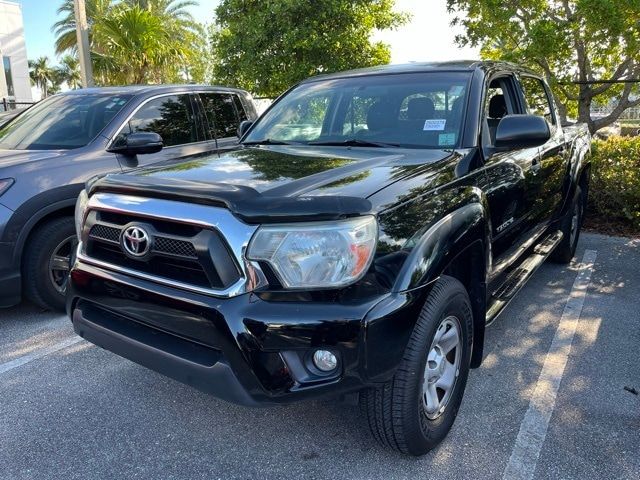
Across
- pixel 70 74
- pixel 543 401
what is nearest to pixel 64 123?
pixel 543 401

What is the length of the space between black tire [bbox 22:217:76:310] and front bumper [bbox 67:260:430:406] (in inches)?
89.2

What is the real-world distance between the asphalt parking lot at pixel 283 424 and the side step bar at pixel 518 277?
467 millimetres

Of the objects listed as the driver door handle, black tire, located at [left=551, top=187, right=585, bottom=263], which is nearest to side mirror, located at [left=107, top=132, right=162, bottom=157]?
the driver door handle

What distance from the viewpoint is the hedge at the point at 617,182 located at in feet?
22.2

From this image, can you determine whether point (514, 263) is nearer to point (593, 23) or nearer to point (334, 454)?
point (334, 454)

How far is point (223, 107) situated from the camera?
575 centimetres

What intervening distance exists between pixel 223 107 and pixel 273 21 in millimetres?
4901

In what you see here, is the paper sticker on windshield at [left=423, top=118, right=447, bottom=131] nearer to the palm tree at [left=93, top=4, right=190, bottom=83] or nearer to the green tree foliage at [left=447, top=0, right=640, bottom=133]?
the green tree foliage at [left=447, top=0, right=640, bottom=133]

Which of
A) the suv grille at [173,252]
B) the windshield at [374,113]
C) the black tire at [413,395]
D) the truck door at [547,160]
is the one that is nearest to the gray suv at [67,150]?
the windshield at [374,113]

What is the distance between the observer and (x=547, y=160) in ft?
13.3

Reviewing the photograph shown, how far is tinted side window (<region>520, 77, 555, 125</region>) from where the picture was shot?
4.16 meters

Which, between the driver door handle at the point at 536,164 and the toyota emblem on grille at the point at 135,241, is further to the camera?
the driver door handle at the point at 536,164

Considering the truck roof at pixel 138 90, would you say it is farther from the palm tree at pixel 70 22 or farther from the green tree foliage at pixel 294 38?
Answer: the palm tree at pixel 70 22

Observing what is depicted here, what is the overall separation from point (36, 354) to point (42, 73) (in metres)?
81.0
